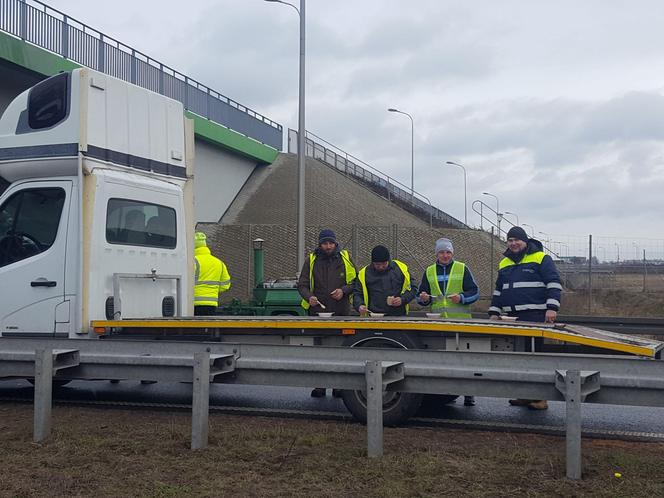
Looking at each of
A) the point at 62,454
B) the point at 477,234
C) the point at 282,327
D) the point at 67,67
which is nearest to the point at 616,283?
the point at 477,234

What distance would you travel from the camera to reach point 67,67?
18.0m

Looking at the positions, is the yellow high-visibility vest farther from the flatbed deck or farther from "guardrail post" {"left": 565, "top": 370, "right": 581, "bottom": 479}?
"guardrail post" {"left": 565, "top": 370, "right": 581, "bottom": 479}

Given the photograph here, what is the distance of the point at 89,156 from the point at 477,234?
86.0 ft

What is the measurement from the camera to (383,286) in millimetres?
8164

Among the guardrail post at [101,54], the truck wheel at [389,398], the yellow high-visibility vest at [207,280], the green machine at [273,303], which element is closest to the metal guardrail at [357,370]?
the truck wheel at [389,398]

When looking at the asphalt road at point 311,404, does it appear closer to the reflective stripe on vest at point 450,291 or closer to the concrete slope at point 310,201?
the reflective stripe on vest at point 450,291

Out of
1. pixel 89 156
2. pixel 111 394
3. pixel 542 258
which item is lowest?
pixel 111 394

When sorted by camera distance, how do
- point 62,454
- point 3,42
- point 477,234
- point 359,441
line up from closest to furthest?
point 62,454, point 359,441, point 3,42, point 477,234

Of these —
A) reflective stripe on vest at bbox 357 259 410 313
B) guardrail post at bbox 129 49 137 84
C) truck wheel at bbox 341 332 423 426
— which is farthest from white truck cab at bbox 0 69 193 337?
guardrail post at bbox 129 49 137 84

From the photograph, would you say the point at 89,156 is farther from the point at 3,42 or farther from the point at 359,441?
the point at 3,42

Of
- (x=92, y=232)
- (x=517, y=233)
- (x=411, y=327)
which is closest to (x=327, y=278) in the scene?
(x=411, y=327)

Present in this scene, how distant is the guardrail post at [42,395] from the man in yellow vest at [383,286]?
3.28m

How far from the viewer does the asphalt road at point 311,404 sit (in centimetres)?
714

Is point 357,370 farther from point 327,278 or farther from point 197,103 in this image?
point 197,103
